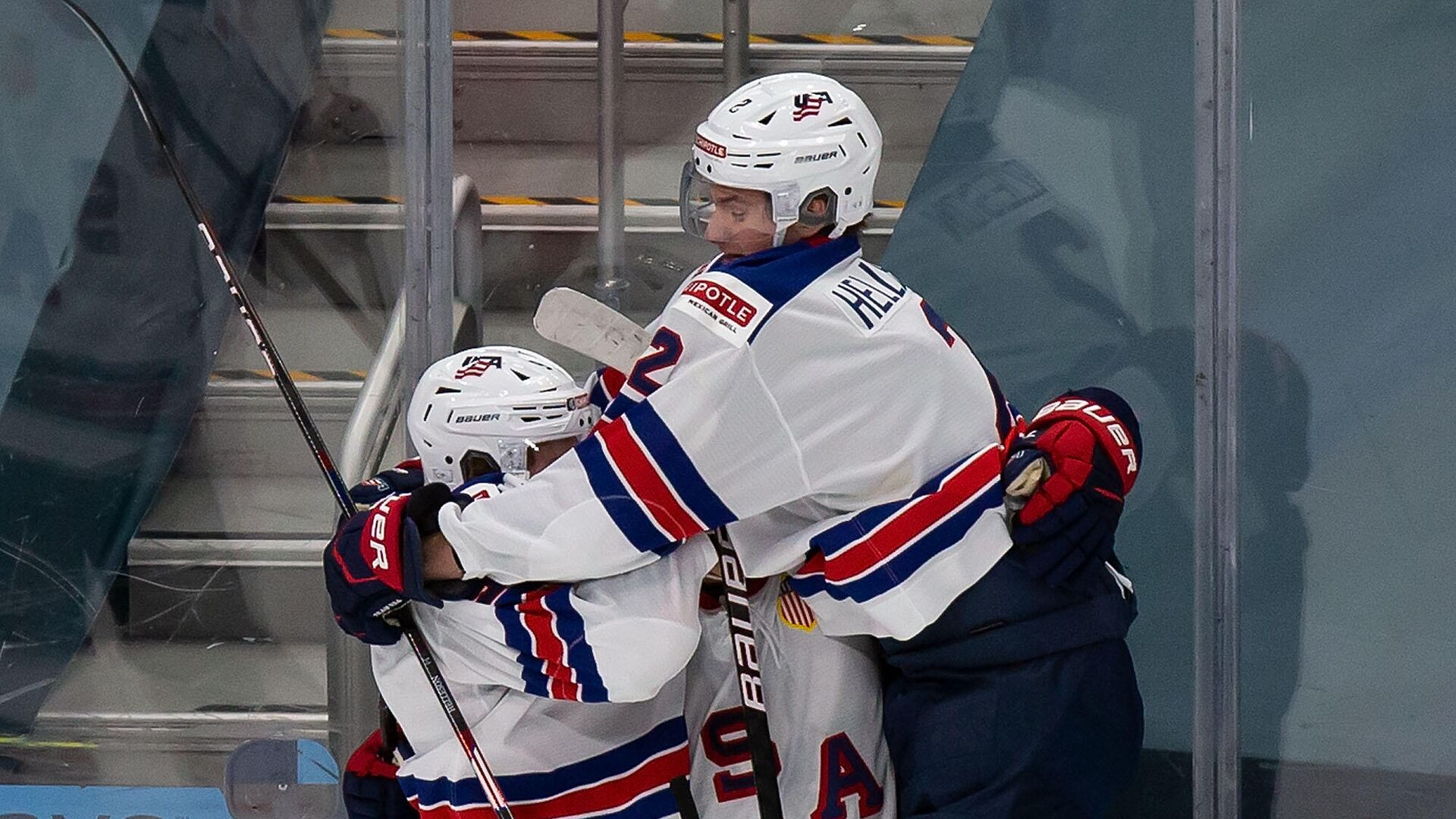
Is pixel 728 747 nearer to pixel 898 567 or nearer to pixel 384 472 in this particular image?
pixel 898 567

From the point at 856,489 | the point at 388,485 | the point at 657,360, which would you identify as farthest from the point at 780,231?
the point at 388,485

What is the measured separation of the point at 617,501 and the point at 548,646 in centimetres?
19

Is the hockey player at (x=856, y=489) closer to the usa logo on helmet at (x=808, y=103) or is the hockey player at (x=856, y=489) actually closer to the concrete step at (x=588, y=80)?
the usa logo on helmet at (x=808, y=103)

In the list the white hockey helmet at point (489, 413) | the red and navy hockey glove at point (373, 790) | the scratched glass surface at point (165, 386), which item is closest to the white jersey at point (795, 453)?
the white hockey helmet at point (489, 413)

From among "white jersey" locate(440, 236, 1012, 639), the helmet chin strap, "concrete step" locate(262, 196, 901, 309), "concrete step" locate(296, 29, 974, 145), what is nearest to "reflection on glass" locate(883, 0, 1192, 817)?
"concrete step" locate(296, 29, 974, 145)

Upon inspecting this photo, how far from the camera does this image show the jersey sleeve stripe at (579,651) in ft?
6.45

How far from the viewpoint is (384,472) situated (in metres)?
2.34

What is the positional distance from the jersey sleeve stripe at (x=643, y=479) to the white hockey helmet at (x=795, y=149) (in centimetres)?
32

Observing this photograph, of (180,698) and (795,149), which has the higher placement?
(795,149)

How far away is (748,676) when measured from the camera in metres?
2.09

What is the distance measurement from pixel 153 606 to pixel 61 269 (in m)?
0.59

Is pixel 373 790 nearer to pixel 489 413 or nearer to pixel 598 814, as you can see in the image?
pixel 598 814

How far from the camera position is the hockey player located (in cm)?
194

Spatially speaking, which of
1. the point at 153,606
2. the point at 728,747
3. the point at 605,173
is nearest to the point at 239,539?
the point at 153,606
